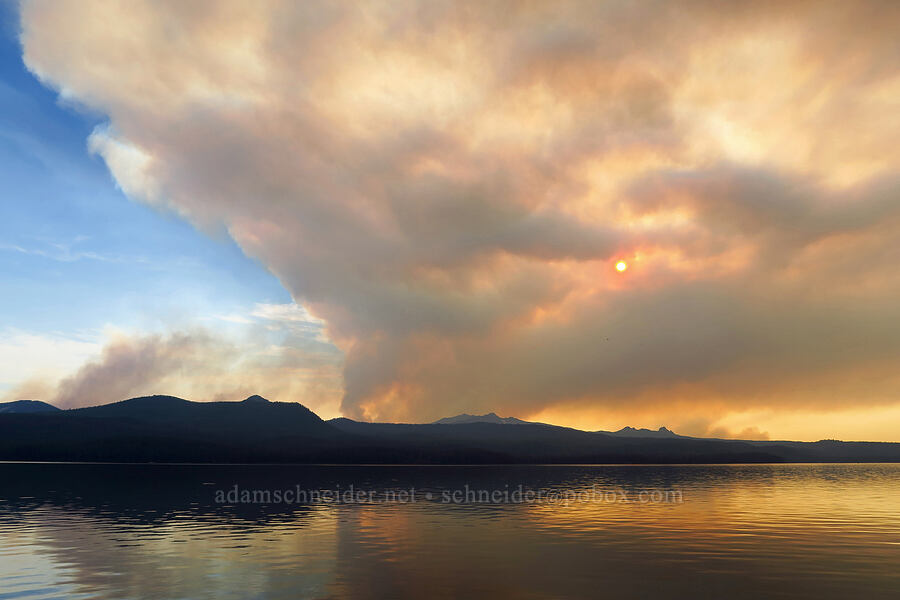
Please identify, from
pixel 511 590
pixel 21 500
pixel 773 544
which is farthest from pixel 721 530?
pixel 21 500

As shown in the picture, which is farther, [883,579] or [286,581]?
[883,579]

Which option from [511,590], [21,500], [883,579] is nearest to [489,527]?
[511,590]

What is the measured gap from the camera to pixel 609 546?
5947cm

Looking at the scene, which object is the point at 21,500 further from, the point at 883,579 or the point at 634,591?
the point at 883,579

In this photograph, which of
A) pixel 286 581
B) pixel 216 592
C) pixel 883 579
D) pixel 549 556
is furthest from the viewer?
pixel 549 556

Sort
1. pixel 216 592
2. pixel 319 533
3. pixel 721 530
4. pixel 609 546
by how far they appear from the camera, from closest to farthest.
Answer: pixel 216 592, pixel 609 546, pixel 319 533, pixel 721 530

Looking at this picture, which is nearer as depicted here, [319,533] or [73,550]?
[73,550]

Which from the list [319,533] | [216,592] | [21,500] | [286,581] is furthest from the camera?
[21,500]

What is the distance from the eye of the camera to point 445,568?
47.3 meters

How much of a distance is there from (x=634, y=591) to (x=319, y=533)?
3809 centimetres

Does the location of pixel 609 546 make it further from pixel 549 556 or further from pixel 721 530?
pixel 721 530

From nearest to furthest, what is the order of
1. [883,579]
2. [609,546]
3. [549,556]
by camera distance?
[883,579], [549,556], [609,546]

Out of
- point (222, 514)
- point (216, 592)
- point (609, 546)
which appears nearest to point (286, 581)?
point (216, 592)

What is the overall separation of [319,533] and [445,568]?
2462cm
